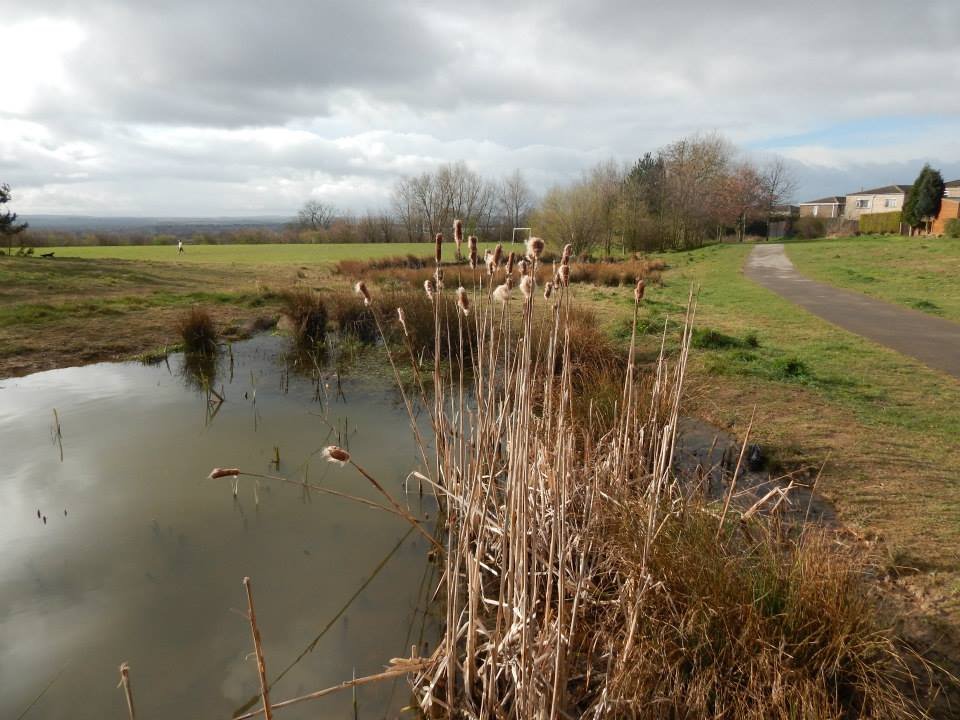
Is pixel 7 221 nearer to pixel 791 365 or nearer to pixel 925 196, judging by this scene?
pixel 791 365

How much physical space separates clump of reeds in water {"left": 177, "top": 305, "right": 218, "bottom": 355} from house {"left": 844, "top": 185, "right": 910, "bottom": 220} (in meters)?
69.0

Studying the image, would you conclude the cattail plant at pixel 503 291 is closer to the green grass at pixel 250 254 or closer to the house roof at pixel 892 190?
the green grass at pixel 250 254

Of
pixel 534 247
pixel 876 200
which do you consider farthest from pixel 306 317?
pixel 876 200

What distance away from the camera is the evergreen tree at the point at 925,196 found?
119ft

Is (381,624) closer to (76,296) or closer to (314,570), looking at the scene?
(314,570)

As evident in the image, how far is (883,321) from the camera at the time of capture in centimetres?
1081

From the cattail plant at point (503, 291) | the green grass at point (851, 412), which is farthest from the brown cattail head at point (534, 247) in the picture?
the green grass at point (851, 412)

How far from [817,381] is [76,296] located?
16.1 meters

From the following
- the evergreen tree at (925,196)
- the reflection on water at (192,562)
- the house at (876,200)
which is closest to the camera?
the reflection on water at (192,562)

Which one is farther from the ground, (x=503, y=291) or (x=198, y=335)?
(x=503, y=291)

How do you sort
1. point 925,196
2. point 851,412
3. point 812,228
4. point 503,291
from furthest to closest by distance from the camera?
point 812,228 → point 925,196 → point 851,412 → point 503,291

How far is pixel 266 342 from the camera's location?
35.8 ft

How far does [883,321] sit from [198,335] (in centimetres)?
1200

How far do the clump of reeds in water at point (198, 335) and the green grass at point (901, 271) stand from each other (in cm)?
1303
